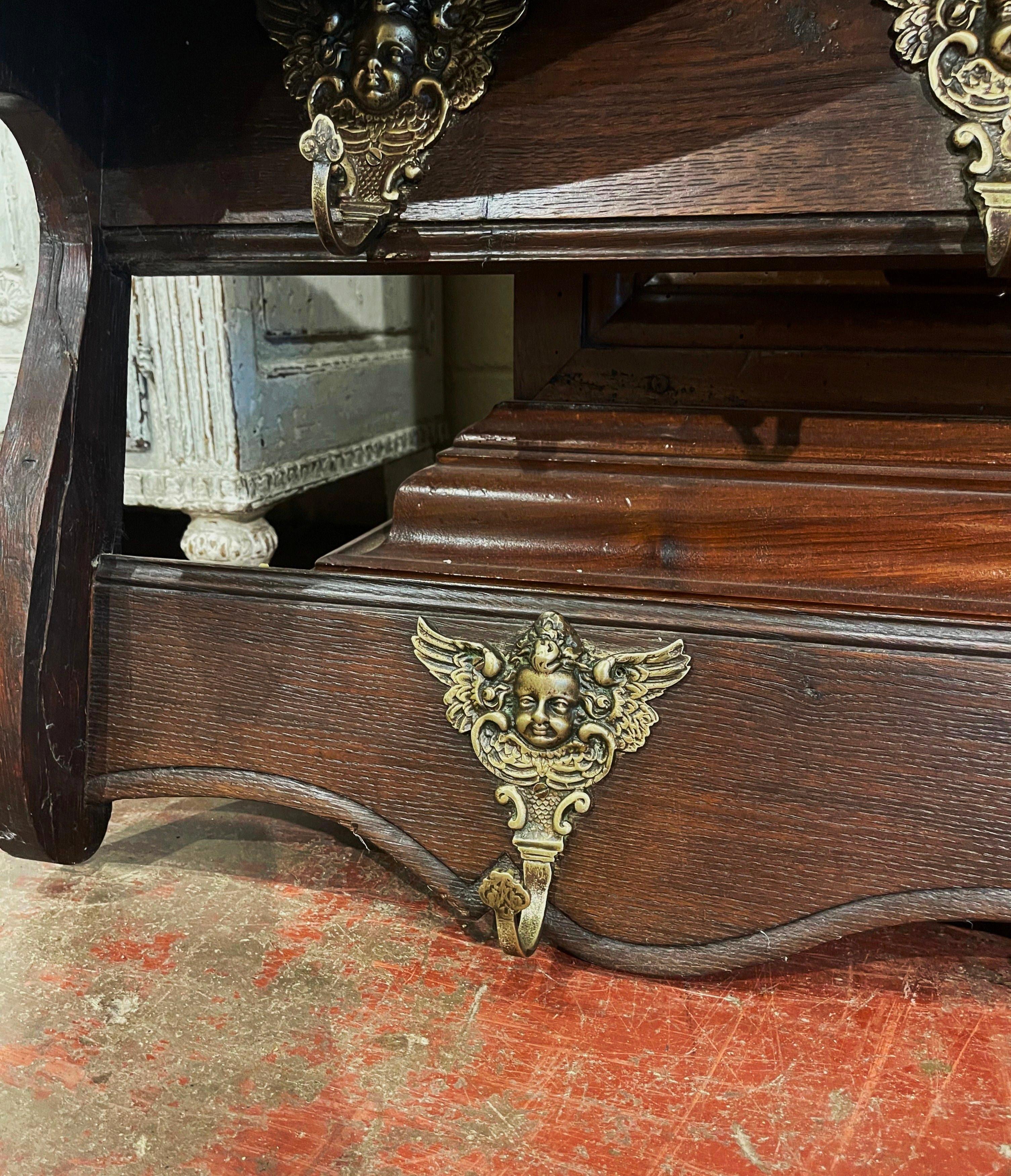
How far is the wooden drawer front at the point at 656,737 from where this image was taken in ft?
2.03

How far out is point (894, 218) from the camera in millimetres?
566

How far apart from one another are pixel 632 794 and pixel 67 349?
1.81 ft

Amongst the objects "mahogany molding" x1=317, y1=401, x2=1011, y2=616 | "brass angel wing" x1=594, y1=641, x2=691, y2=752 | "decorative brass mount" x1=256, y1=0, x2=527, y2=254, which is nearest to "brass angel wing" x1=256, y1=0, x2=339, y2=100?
"decorative brass mount" x1=256, y1=0, x2=527, y2=254

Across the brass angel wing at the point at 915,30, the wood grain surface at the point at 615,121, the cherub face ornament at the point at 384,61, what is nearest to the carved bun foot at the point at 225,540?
the wood grain surface at the point at 615,121

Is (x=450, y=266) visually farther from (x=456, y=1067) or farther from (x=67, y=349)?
(x=456, y=1067)

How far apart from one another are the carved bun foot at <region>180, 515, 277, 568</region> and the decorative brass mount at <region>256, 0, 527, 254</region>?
0.60 m

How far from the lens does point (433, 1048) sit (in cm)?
64

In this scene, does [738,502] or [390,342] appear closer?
[738,502]

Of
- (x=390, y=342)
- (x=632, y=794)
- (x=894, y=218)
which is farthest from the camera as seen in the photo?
(x=390, y=342)

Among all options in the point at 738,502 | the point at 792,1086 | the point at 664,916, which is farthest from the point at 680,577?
the point at 792,1086

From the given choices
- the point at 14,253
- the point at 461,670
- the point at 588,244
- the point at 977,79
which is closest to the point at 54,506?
the point at 461,670

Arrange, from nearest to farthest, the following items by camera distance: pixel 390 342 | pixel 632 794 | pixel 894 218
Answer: pixel 894 218, pixel 632 794, pixel 390 342

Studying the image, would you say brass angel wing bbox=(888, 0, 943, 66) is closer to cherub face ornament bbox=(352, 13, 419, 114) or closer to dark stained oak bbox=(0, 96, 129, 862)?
cherub face ornament bbox=(352, 13, 419, 114)

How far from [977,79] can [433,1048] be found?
2.23 feet
